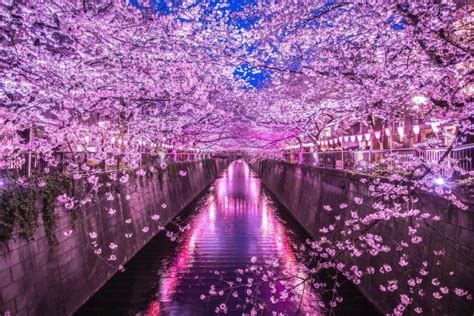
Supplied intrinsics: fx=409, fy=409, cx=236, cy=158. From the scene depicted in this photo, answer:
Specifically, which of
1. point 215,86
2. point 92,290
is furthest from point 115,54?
point 215,86

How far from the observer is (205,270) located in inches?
583

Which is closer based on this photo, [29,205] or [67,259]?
[29,205]

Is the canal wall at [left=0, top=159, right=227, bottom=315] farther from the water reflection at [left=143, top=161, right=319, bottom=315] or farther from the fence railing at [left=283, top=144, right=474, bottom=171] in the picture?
the fence railing at [left=283, top=144, right=474, bottom=171]

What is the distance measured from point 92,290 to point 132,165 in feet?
23.7

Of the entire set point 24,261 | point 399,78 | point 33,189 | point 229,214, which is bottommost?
point 229,214

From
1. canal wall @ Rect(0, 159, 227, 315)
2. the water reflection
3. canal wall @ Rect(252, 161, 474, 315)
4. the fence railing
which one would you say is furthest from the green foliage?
the fence railing

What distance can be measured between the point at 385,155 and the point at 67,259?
401 inches

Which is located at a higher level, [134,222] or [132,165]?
[132,165]

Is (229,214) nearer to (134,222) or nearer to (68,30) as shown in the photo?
(134,222)

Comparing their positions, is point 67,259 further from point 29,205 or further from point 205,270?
point 205,270

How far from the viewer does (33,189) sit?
29.1ft

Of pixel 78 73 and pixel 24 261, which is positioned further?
pixel 78 73

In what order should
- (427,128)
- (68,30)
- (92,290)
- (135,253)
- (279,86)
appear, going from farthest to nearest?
(427,128) → (279,86) → (135,253) → (92,290) → (68,30)

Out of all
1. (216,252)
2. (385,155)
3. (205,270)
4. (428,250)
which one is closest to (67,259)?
(205,270)
